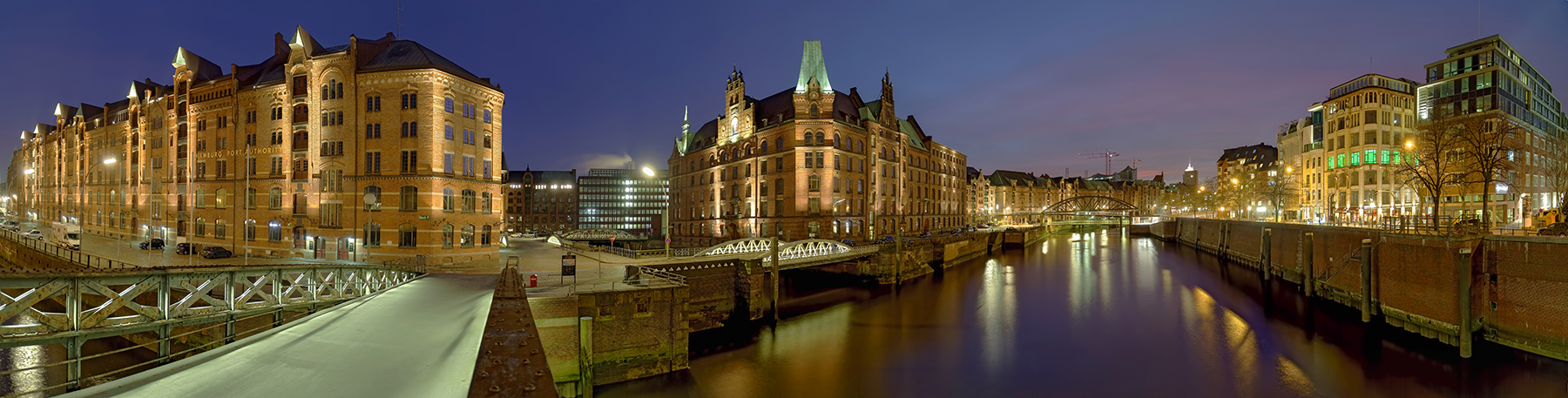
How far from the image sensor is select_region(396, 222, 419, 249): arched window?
37.4m

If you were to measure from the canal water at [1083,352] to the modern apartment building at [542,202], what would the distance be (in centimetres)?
9141

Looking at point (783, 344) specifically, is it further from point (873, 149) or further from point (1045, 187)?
point (1045, 187)

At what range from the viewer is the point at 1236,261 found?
64125 mm

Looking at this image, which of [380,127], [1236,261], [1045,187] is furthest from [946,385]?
[1045,187]

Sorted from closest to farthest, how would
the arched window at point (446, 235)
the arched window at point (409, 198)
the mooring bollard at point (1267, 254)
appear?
1. the arched window at point (409, 198)
2. the arched window at point (446, 235)
3. the mooring bollard at point (1267, 254)

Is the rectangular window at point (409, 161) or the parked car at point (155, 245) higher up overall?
the rectangular window at point (409, 161)

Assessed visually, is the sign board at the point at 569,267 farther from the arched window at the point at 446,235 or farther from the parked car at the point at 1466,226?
the parked car at the point at 1466,226

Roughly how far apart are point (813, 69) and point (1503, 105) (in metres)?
64.3

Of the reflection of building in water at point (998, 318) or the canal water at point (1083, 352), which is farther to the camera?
the reflection of building in water at point (998, 318)

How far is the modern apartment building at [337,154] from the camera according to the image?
37469 millimetres

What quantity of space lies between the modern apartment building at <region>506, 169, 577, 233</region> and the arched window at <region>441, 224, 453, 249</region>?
84.1 meters

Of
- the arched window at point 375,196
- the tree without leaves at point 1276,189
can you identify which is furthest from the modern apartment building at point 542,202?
the tree without leaves at point 1276,189

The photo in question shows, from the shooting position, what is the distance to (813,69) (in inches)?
2549

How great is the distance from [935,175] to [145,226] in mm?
93829
